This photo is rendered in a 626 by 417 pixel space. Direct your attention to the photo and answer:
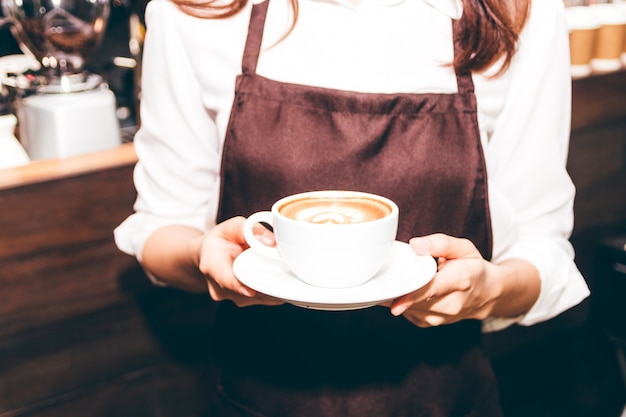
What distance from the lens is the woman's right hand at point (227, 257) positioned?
0.93 m

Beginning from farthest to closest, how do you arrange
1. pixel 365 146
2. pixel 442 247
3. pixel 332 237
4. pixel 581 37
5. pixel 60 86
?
pixel 581 37, pixel 60 86, pixel 365 146, pixel 442 247, pixel 332 237

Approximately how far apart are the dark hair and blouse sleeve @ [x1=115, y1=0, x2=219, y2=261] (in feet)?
0.17

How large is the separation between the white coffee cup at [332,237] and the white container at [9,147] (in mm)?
804

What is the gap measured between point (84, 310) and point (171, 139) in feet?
1.89

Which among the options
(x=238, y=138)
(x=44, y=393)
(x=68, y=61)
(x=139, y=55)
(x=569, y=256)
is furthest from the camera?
(x=139, y=55)

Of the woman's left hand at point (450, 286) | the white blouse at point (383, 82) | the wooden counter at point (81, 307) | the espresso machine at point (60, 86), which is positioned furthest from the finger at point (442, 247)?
the espresso machine at point (60, 86)

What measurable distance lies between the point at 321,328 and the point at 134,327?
666mm

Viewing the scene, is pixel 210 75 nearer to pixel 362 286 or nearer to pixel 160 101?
pixel 160 101

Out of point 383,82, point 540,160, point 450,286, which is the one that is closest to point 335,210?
point 450,286

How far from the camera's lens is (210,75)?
3.73 feet

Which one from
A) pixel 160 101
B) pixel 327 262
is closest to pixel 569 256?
pixel 327 262

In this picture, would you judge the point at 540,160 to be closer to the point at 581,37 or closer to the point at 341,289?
the point at 341,289

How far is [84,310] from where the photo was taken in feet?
5.14

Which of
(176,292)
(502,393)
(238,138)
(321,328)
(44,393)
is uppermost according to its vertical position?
(238,138)
